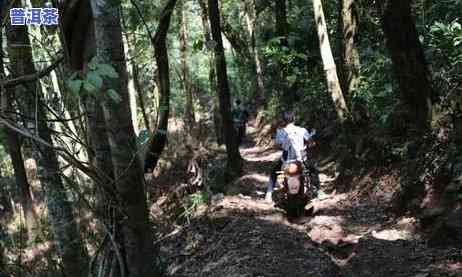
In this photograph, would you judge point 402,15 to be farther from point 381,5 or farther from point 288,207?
point 288,207

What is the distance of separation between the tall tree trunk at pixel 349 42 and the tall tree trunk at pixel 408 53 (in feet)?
15.2

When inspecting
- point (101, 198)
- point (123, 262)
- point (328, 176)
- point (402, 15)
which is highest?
point (402, 15)

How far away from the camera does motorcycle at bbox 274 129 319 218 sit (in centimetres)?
941

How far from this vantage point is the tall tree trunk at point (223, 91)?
511 inches

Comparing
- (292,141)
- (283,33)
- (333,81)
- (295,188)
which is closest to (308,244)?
(295,188)

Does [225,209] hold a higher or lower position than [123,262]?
lower

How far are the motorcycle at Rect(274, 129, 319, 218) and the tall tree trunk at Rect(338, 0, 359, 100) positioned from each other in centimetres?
401

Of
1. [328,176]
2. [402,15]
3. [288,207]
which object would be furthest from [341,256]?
[328,176]

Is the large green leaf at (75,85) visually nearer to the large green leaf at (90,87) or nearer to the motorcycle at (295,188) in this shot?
the large green leaf at (90,87)

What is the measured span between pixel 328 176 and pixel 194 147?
5.35m

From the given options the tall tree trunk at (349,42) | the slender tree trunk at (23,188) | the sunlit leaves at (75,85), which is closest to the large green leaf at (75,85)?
the sunlit leaves at (75,85)

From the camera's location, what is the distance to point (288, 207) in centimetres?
970

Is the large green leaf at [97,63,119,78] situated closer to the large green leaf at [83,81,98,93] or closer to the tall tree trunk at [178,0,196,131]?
the large green leaf at [83,81,98,93]

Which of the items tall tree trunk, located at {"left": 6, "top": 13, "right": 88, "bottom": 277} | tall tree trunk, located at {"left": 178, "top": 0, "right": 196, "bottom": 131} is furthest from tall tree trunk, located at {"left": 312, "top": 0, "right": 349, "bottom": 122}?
tall tree trunk, located at {"left": 6, "top": 13, "right": 88, "bottom": 277}
